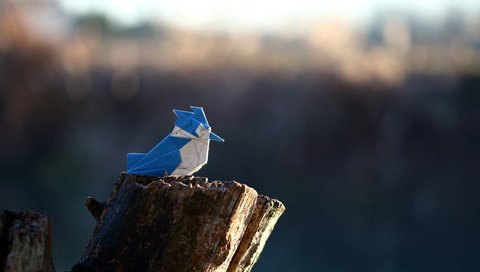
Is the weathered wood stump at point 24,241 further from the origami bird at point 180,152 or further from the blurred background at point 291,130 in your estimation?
the blurred background at point 291,130

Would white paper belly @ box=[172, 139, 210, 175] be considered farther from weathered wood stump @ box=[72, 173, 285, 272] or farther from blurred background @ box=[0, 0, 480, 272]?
blurred background @ box=[0, 0, 480, 272]

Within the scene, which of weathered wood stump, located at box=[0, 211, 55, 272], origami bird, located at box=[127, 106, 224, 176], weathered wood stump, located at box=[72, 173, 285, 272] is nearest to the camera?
weathered wood stump, located at box=[0, 211, 55, 272]

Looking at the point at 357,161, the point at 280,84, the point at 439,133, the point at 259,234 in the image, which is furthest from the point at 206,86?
the point at 259,234

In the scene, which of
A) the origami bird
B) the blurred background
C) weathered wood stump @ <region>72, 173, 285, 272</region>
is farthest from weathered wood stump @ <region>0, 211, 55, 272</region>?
the blurred background

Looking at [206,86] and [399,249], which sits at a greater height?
[206,86]

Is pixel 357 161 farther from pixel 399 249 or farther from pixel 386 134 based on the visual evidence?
pixel 399 249

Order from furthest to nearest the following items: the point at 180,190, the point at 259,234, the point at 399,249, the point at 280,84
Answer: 1. the point at 280,84
2. the point at 399,249
3. the point at 259,234
4. the point at 180,190
